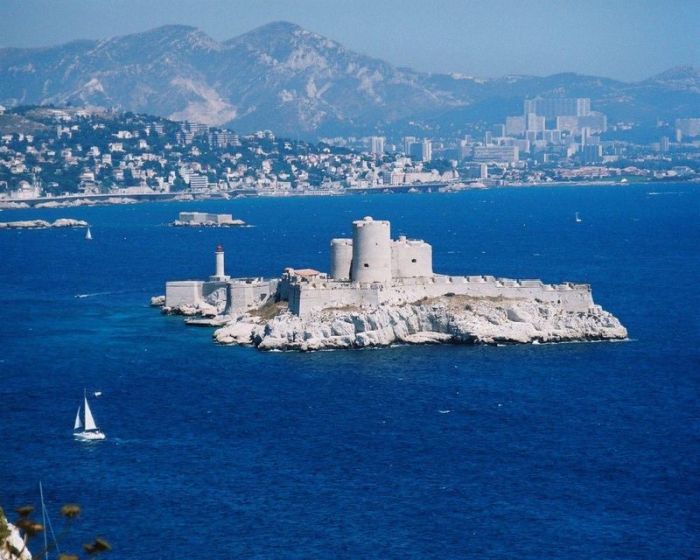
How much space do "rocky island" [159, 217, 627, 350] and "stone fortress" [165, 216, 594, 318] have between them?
28 mm

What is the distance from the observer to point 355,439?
31547 millimetres

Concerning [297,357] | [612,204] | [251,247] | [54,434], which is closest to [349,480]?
[54,434]

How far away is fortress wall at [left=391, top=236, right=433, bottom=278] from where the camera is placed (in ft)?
151

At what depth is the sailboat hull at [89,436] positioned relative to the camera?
104ft

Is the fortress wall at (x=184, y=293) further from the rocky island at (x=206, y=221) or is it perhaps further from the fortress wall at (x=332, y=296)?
the rocky island at (x=206, y=221)

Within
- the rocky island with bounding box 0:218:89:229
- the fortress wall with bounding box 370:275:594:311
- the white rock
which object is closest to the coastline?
the rocky island with bounding box 0:218:89:229

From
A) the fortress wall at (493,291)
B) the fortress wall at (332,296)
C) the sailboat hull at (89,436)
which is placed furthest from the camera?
the fortress wall at (493,291)

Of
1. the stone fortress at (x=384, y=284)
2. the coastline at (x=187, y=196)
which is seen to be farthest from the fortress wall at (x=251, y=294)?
the coastline at (x=187, y=196)

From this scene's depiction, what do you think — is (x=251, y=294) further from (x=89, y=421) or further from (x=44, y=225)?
(x=44, y=225)

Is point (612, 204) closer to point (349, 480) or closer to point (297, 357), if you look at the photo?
point (297, 357)

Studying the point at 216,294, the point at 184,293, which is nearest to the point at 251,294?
the point at 216,294

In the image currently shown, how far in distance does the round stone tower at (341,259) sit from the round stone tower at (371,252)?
2.35 feet

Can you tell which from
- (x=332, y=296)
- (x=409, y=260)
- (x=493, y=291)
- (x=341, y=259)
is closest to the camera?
(x=332, y=296)

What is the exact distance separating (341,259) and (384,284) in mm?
2083
